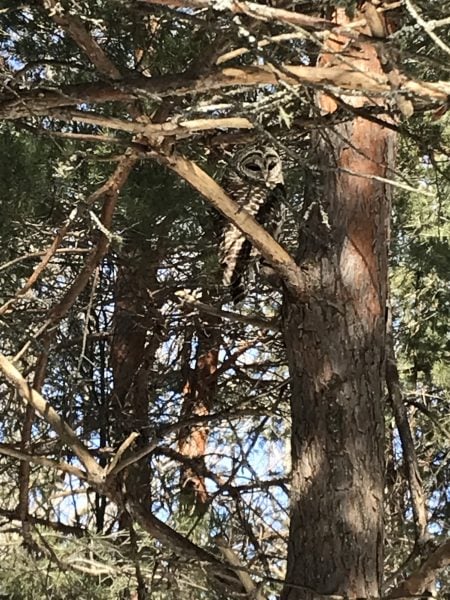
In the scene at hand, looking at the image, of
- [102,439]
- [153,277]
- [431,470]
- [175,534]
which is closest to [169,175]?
[153,277]

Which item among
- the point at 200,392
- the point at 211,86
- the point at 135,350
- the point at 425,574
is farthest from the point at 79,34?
the point at 200,392

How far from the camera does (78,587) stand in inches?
138

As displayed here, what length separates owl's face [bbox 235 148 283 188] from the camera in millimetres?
2766

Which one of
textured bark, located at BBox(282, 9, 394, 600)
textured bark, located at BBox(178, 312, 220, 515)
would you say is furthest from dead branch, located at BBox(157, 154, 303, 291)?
textured bark, located at BBox(178, 312, 220, 515)

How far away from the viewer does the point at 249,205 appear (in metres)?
2.83

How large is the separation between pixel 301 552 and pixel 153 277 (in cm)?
171

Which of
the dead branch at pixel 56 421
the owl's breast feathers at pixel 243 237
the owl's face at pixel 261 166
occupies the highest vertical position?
the owl's face at pixel 261 166

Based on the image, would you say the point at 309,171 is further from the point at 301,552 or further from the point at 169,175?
the point at 169,175

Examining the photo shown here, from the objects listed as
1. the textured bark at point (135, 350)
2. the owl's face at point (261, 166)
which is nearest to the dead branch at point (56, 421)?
A: the owl's face at point (261, 166)

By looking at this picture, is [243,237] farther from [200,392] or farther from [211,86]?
[200,392]

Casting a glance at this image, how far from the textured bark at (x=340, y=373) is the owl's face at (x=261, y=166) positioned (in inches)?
9.1

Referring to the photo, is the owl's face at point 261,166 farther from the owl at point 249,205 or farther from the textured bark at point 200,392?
the textured bark at point 200,392

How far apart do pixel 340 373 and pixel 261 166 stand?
0.72m

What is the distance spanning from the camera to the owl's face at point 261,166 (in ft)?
9.07
